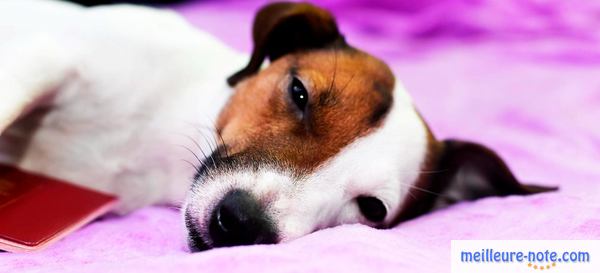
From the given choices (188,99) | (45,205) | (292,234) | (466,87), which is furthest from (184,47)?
(466,87)

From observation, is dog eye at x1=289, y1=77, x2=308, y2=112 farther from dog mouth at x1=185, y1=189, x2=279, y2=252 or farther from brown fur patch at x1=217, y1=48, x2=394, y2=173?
dog mouth at x1=185, y1=189, x2=279, y2=252

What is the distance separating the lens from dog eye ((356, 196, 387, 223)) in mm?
1739

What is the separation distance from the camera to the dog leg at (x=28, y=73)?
163 cm

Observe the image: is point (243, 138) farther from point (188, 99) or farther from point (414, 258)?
point (414, 258)

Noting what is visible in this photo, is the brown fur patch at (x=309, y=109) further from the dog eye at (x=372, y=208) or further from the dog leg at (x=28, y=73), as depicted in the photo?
the dog leg at (x=28, y=73)

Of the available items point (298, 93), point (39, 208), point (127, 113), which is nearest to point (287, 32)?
point (298, 93)

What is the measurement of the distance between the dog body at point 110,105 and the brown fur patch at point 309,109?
0.14 metres

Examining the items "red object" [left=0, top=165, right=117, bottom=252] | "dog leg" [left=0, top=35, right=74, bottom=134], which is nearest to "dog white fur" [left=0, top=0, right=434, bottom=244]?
"dog leg" [left=0, top=35, right=74, bottom=134]

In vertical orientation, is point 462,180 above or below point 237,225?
below

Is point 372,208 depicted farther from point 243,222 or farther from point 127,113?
point 127,113

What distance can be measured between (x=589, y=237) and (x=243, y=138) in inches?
33.1

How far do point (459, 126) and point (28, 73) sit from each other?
173 centimetres

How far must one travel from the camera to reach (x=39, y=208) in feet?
5.34

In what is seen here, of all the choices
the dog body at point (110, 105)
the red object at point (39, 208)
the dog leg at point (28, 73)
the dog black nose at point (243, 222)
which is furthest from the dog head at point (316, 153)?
the dog leg at point (28, 73)
